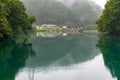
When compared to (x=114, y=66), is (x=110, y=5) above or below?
above

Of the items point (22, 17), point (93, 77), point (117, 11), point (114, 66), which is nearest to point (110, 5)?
point (117, 11)

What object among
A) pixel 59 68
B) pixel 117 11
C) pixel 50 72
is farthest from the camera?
pixel 117 11

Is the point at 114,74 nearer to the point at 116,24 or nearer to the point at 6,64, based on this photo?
the point at 6,64

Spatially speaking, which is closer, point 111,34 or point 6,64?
point 6,64

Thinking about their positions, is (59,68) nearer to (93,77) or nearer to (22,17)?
(93,77)

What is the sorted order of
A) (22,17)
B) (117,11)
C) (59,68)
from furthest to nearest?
(22,17) → (117,11) → (59,68)

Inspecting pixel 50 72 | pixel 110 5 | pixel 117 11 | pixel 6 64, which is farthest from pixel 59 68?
pixel 110 5

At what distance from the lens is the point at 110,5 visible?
69812 millimetres

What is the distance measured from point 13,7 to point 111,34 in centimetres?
2316

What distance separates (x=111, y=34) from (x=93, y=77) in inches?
2081

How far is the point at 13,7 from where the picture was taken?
212 ft

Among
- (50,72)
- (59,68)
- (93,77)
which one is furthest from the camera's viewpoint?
(59,68)

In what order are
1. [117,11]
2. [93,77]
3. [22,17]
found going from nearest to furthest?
[93,77], [117,11], [22,17]

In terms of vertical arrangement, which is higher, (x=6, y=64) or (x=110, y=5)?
(x=110, y=5)
